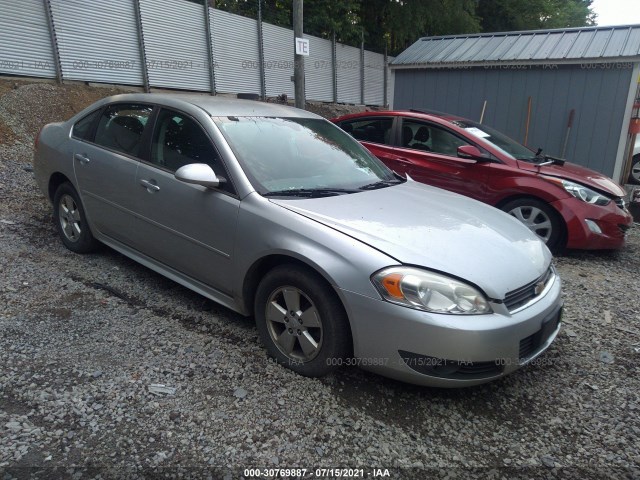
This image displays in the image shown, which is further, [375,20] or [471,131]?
[375,20]

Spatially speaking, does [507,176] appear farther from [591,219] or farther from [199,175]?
[199,175]

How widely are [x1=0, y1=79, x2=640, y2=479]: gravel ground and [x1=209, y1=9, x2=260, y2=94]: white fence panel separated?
11.2m

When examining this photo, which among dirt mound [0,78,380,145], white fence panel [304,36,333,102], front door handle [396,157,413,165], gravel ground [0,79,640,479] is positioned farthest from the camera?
white fence panel [304,36,333,102]

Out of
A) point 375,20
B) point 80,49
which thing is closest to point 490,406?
point 80,49

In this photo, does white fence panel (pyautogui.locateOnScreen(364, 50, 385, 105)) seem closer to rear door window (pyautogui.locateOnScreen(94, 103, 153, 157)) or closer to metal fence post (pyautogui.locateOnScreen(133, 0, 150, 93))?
metal fence post (pyautogui.locateOnScreen(133, 0, 150, 93))

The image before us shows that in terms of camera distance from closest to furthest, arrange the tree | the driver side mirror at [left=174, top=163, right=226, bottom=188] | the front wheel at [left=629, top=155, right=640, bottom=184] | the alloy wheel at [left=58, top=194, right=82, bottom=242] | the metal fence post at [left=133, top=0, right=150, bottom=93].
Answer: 1. the driver side mirror at [left=174, top=163, right=226, bottom=188]
2. the alloy wheel at [left=58, top=194, right=82, bottom=242]
3. the front wheel at [left=629, top=155, right=640, bottom=184]
4. the metal fence post at [left=133, top=0, right=150, bottom=93]
5. the tree

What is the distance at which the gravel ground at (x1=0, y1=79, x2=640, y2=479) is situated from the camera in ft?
7.34

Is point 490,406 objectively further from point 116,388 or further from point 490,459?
point 116,388

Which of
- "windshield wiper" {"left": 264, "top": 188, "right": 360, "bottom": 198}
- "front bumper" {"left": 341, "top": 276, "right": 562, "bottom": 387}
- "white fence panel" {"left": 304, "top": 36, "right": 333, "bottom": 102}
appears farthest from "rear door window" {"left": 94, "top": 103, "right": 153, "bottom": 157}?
"white fence panel" {"left": 304, "top": 36, "right": 333, "bottom": 102}

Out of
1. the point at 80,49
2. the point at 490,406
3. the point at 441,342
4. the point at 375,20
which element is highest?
the point at 375,20

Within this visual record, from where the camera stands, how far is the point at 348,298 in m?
2.50

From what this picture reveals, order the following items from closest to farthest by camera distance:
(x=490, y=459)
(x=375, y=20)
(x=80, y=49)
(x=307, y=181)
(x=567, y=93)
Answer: (x=490, y=459) → (x=307, y=181) → (x=567, y=93) → (x=80, y=49) → (x=375, y=20)

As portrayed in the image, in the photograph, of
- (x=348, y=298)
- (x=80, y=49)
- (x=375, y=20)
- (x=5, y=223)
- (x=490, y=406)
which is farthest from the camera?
(x=375, y=20)

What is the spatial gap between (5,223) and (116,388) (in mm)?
3387
